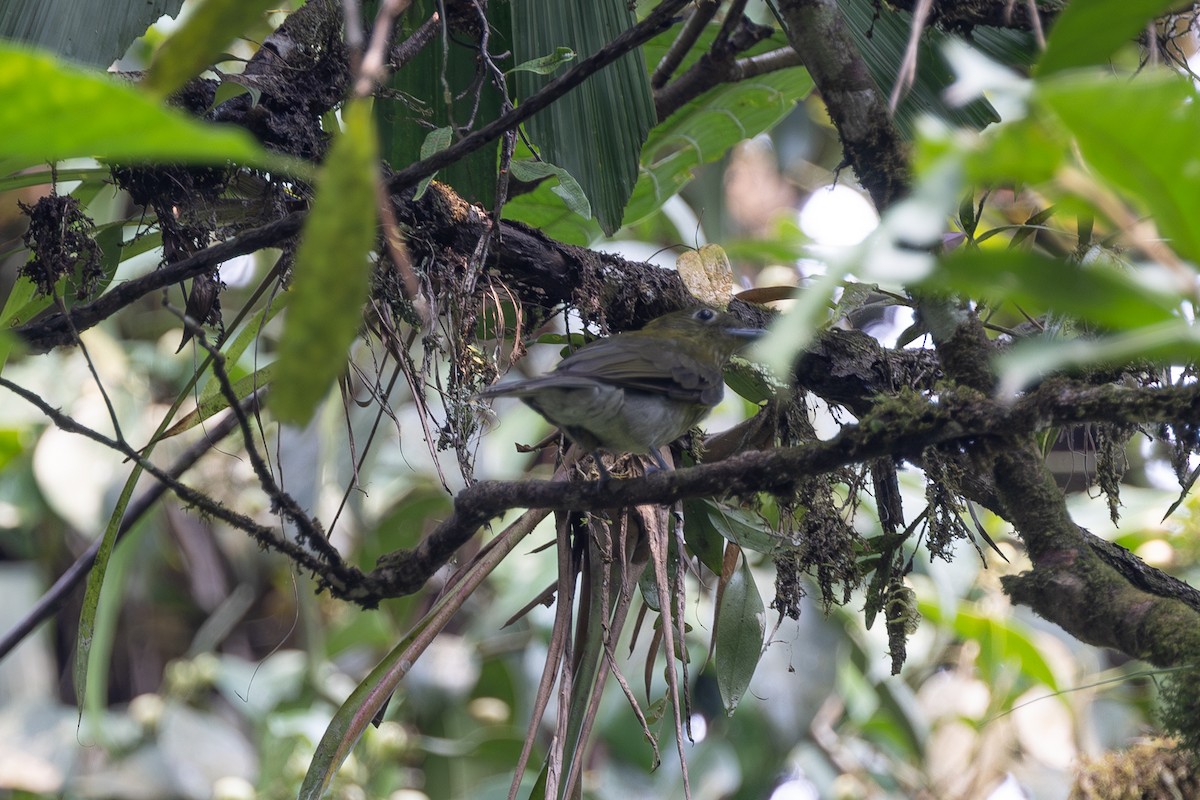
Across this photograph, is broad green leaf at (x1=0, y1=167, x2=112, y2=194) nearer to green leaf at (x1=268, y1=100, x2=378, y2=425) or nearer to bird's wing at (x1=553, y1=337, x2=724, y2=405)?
bird's wing at (x1=553, y1=337, x2=724, y2=405)

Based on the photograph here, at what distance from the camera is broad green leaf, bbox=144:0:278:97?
1063mm

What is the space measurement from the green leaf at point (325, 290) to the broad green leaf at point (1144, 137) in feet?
1.91

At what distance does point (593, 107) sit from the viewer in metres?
2.85

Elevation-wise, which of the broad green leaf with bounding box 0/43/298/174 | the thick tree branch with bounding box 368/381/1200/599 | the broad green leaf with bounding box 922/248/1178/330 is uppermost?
the broad green leaf with bounding box 0/43/298/174

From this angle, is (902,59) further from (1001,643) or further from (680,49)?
(1001,643)

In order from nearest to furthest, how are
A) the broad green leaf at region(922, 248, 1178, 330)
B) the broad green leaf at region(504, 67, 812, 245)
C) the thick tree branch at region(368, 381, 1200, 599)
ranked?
1. the broad green leaf at region(922, 248, 1178, 330)
2. the thick tree branch at region(368, 381, 1200, 599)
3. the broad green leaf at region(504, 67, 812, 245)

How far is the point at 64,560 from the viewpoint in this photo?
655 cm

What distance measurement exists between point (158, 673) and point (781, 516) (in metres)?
6.04

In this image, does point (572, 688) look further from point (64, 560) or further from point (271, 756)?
point (64, 560)

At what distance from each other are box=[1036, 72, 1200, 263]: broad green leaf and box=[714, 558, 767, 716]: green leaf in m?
1.85

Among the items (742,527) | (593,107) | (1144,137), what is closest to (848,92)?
(593,107)

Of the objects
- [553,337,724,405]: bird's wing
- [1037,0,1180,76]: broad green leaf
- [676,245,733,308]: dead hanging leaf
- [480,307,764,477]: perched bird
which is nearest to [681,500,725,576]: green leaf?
[480,307,764,477]: perched bird

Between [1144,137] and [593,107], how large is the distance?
212cm

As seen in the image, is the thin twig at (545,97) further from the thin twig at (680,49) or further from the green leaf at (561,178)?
the thin twig at (680,49)
